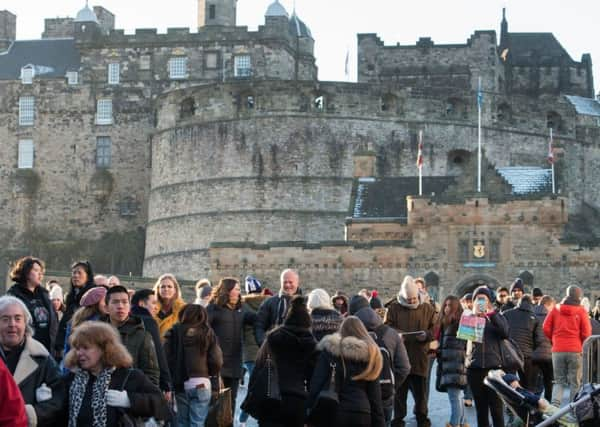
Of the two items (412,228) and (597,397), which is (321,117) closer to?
(412,228)

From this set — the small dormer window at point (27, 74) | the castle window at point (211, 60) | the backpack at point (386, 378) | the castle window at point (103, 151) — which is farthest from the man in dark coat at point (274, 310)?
the small dormer window at point (27, 74)

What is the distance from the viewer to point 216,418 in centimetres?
1173

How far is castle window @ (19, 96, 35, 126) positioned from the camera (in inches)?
2140

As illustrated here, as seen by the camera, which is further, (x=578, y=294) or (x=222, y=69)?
(x=222, y=69)

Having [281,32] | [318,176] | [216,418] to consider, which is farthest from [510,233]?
[216,418]

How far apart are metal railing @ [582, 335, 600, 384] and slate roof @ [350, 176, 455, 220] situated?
959 inches

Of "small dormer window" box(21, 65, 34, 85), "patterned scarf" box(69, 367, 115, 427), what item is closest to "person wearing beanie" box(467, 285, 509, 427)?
"patterned scarf" box(69, 367, 115, 427)

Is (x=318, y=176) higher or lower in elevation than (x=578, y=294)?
higher

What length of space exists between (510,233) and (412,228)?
100 inches

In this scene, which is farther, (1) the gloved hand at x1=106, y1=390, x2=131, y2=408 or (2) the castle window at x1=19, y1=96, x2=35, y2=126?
(2) the castle window at x1=19, y1=96, x2=35, y2=126

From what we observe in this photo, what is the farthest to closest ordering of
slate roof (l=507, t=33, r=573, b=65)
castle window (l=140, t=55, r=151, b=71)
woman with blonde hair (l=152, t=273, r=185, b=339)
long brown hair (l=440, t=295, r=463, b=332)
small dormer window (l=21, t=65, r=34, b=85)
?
slate roof (l=507, t=33, r=573, b=65)
small dormer window (l=21, t=65, r=34, b=85)
castle window (l=140, t=55, r=151, b=71)
long brown hair (l=440, t=295, r=463, b=332)
woman with blonde hair (l=152, t=273, r=185, b=339)

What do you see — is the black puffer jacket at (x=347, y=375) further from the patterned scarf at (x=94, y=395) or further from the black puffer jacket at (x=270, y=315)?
the black puffer jacket at (x=270, y=315)

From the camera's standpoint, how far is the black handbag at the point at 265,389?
10906 mm

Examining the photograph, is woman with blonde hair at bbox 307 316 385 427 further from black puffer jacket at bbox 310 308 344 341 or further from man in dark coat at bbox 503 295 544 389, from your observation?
man in dark coat at bbox 503 295 544 389
